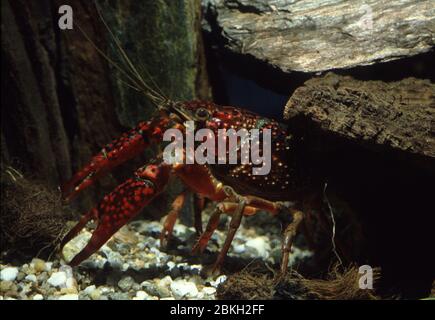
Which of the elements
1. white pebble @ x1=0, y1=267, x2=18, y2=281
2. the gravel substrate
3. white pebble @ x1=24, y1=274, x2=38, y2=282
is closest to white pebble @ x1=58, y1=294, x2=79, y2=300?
the gravel substrate

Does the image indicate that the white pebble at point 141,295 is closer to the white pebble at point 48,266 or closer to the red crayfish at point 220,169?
the red crayfish at point 220,169

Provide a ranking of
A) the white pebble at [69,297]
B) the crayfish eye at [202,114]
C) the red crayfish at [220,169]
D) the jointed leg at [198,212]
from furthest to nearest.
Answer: the jointed leg at [198,212], the crayfish eye at [202,114], the red crayfish at [220,169], the white pebble at [69,297]

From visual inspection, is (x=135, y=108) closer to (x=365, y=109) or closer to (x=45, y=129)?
(x=45, y=129)

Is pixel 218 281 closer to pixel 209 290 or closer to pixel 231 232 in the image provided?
pixel 209 290

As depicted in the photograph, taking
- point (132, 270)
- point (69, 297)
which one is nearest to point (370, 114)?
point (132, 270)

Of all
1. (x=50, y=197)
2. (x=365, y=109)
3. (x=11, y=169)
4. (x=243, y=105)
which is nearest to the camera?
(x=365, y=109)

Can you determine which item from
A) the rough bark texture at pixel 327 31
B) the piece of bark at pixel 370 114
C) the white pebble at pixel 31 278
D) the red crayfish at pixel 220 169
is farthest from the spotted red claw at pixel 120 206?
the rough bark texture at pixel 327 31

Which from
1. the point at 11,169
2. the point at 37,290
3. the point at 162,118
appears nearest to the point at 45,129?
the point at 11,169
